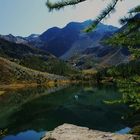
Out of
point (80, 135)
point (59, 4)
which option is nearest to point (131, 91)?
point (59, 4)

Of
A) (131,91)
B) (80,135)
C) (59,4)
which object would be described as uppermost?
(59,4)

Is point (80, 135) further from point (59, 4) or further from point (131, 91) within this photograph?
point (59, 4)

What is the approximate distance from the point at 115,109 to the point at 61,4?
112 m

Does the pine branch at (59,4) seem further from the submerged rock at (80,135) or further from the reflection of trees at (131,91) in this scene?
the submerged rock at (80,135)

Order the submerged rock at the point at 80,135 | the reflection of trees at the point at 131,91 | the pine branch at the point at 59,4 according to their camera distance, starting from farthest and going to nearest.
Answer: the submerged rock at the point at 80,135, the reflection of trees at the point at 131,91, the pine branch at the point at 59,4

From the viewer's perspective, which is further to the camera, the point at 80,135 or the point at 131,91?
the point at 80,135

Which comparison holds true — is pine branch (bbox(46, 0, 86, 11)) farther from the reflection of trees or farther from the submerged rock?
the submerged rock

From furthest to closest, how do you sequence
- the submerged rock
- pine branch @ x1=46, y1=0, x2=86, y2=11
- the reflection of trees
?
the submerged rock → the reflection of trees → pine branch @ x1=46, y1=0, x2=86, y2=11

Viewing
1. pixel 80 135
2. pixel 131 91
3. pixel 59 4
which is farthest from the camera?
pixel 80 135

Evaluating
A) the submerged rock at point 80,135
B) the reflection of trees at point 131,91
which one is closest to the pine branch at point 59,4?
the reflection of trees at point 131,91

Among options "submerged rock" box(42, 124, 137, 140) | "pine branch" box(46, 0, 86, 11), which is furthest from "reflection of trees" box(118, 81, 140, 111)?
"submerged rock" box(42, 124, 137, 140)

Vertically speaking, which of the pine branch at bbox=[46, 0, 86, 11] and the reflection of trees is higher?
the pine branch at bbox=[46, 0, 86, 11]

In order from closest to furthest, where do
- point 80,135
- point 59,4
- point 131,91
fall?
point 59,4 < point 131,91 < point 80,135

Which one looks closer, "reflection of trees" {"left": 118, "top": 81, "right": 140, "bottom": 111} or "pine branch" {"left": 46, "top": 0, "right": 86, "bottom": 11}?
"pine branch" {"left": 46, "top": 0, "right": 86, "bottom": 11}
